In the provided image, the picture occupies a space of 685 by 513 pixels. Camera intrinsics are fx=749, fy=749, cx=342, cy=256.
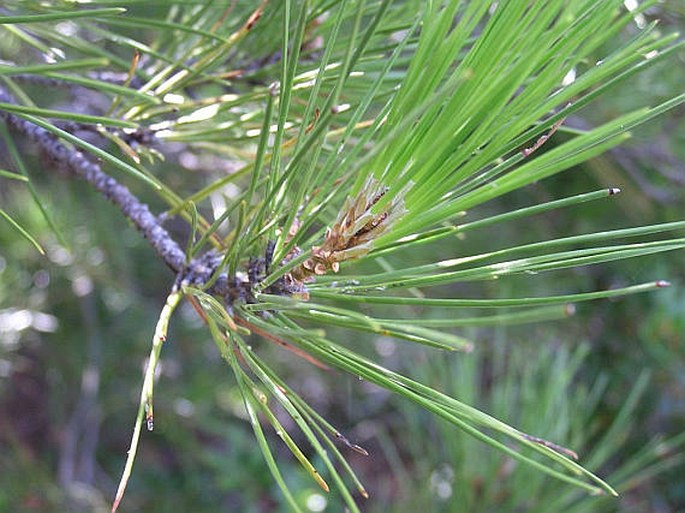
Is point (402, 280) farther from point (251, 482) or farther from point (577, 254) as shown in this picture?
point (251, 482)

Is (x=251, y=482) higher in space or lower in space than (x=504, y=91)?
lower

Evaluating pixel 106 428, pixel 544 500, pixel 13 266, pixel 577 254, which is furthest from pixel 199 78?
pixel 106 428

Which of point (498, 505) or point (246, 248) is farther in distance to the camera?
point (498, 505)

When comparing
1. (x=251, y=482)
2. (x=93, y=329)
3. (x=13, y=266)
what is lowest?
(x=251, y=482)

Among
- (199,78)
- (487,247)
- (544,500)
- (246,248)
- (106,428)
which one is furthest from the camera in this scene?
(106,428)

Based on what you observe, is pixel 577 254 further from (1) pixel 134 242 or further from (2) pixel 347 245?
(1) pixel 134 242

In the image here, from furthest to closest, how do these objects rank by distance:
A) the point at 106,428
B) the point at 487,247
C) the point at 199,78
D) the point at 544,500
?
the point at 106,428 → the point at 487,247 → the point at 544,500 → the point at 199,78
